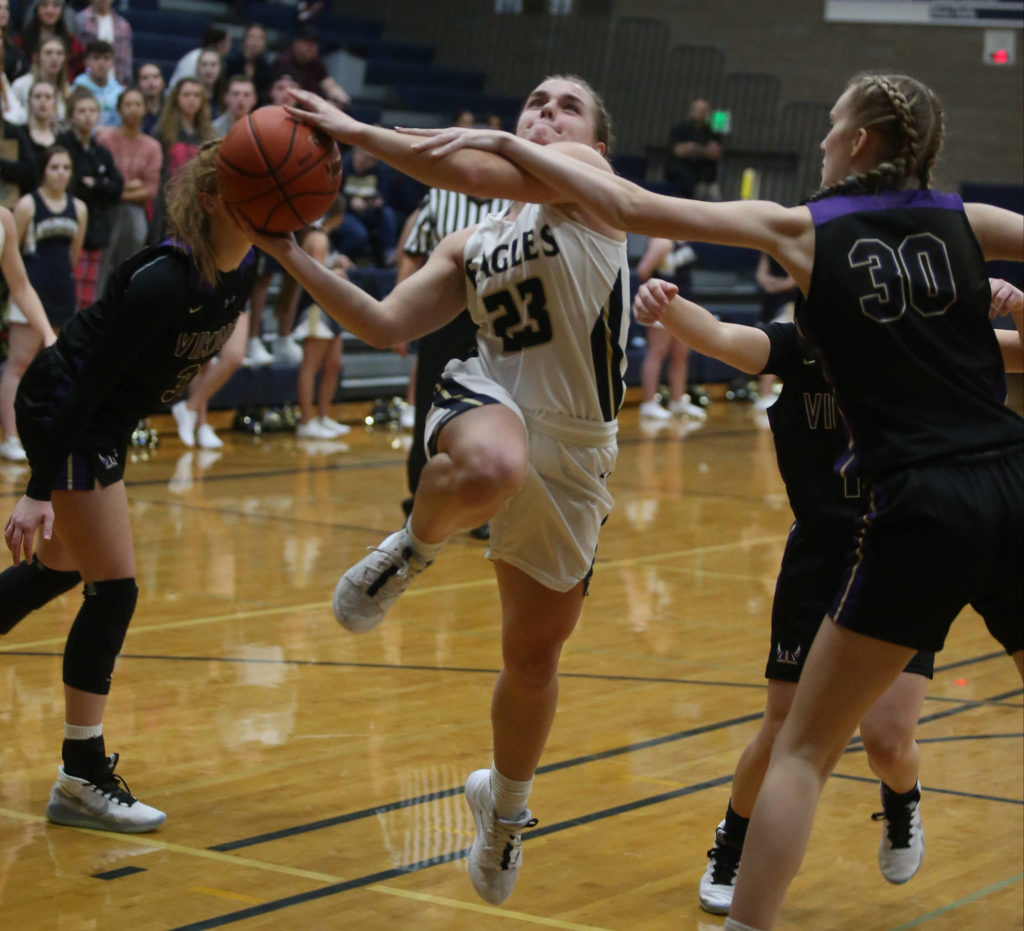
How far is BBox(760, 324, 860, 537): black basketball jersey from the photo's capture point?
11.9 ft

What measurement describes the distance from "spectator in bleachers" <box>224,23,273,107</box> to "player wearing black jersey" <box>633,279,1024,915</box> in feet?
34.7

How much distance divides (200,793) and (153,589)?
2615 millimetres

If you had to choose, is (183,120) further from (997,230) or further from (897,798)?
(997,230)

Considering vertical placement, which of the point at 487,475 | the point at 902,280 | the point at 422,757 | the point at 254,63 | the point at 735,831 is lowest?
the point at 422,757

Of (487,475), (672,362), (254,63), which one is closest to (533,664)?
(487,475)

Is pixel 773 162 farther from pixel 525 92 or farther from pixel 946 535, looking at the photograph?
pixel 946 535

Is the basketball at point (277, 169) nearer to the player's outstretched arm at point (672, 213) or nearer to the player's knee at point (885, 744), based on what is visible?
the player's outstretched arm at point (672, 213)

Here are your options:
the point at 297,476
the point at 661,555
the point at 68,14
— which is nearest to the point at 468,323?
the point at 661,555

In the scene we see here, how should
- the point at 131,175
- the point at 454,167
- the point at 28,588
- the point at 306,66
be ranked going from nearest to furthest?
the point at 454,167 < the point at 28,588 < the point at 131,175 < the point at 306,66

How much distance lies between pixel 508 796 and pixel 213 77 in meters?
9.46

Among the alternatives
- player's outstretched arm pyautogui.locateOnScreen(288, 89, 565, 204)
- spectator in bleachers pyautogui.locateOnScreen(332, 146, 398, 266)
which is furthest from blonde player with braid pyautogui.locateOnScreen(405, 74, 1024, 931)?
spectator in bleachers pyautogui.locateOnScreen(332, 146, 398, 266)

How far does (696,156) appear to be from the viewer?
17328 millimetres

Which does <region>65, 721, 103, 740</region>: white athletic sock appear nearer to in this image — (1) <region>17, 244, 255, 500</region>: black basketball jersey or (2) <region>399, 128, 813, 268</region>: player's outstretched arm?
(1) <region>17, 244, 255, 500</region>: black basketball jersey

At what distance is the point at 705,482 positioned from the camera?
10898 mm
